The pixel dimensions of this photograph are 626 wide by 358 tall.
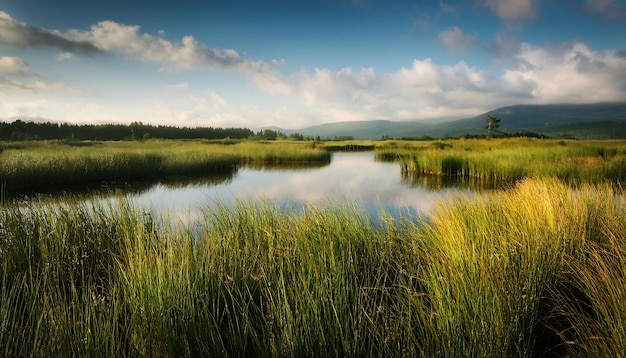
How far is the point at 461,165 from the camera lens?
64.9ft

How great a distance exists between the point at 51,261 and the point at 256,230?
2.68m

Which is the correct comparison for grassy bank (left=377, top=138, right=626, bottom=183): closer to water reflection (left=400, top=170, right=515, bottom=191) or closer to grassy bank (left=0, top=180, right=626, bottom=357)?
water reflection (left=400, top=170, right=515, bottom=191)

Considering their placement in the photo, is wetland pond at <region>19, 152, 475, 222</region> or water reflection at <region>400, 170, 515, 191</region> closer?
wetland pond at <region>19, 152, 475, 222</region>

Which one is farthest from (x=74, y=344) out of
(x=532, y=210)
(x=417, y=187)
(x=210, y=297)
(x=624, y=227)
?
(x=417, y=187)

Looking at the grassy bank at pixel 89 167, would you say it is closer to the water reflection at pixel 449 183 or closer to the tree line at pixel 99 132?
the water reflection at pixel 449 183

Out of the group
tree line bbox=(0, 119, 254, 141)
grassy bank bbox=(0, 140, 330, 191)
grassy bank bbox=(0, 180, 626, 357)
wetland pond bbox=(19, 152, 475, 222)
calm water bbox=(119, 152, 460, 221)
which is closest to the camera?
grassy bank bbox=(0, 180, 626, 357)

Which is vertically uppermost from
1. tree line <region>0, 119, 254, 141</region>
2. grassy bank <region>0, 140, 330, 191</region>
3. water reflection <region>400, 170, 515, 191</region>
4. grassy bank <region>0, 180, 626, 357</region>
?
tree line <region>0, 119, 254, 141</region>

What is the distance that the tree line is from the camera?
7025 centimetres

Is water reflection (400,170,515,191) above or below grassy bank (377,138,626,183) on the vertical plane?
below

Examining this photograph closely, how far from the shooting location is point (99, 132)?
93688 mm

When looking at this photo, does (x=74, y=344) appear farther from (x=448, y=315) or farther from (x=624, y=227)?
(x=624, y=227)

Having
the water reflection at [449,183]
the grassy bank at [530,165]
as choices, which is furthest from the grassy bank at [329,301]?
the grassy bank at [530,165]

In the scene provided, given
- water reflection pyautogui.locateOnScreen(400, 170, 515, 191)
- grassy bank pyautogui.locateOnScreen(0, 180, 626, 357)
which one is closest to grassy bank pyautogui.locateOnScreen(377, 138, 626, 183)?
water reflection pyautogui.locateOnScreen(400, 170, 515, 191)

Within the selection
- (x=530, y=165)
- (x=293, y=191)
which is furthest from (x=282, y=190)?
(x=530, y=165)
